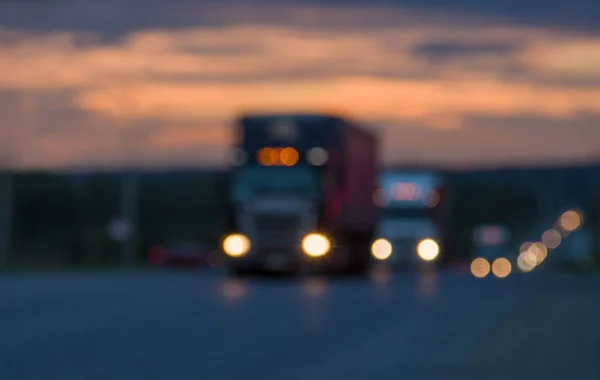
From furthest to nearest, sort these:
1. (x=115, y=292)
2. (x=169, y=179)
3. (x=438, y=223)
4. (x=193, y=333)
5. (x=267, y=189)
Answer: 1. (x=169, y=179)
2. (x=438, y=223)
3. (x=267, y=189)
4. (x=115, y=292)
5. (x=193, y=333)

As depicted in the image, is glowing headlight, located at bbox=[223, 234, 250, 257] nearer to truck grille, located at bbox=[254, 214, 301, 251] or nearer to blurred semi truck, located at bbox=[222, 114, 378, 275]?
blurred semi truck, located at bbox=[222, 114, 378, 275]

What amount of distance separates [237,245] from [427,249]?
15962 mm

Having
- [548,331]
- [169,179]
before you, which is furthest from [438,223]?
[169,179]

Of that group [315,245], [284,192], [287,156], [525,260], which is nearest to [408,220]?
[315,245]

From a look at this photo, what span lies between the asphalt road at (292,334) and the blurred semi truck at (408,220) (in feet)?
73.0

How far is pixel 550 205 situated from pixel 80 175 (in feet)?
140

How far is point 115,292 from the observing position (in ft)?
107

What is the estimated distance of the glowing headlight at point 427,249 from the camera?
58031 millimetres

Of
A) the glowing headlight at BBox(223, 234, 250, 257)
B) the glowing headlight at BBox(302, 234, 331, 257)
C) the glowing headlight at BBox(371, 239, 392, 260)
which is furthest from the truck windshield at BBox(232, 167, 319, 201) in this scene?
the glowing headlight at BBox(371, 239, 392, 260)

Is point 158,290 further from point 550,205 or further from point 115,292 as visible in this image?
point 550,205

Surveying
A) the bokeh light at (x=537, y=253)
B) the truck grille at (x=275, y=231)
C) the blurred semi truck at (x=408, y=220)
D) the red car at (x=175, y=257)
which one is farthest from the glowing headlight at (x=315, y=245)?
the bokeh light at (x=537, y=253)

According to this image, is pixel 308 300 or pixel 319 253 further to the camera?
pixel 319 253

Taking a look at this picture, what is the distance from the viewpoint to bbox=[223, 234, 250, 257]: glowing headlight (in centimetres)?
4362

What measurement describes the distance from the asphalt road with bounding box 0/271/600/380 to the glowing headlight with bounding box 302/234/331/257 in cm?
814
